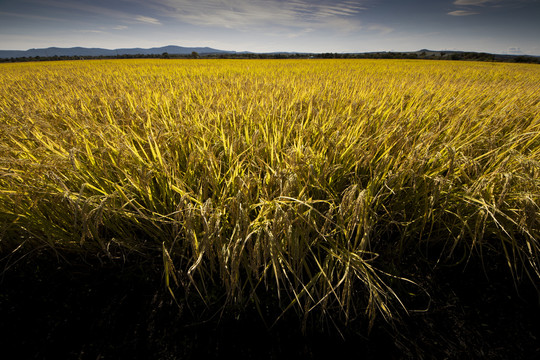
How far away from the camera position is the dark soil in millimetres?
825

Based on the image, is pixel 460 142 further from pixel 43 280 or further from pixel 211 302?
pixel 43 280

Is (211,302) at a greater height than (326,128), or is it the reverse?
(326,128)

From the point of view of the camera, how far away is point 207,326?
90cm

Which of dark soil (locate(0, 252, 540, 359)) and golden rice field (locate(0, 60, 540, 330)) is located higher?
golden rice field (locate(0, 60, 540, 330))

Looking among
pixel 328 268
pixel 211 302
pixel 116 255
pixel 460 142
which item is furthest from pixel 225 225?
pixel 460 142

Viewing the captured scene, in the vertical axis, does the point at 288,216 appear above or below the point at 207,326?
above

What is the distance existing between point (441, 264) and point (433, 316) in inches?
11.5

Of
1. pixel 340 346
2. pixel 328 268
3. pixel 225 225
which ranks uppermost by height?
pixel 225 225

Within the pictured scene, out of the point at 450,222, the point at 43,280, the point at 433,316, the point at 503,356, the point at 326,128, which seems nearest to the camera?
the point at 503,356

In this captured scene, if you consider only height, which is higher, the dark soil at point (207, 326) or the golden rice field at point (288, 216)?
the golden rice field at point (288, 216)

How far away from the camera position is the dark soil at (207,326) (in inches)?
32.5

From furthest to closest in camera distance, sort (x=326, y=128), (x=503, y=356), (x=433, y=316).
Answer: (x=326, y=128) < (x=433, y=316) < (x=503, y=356)

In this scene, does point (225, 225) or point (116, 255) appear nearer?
point (225, 225)

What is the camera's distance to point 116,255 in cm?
113
